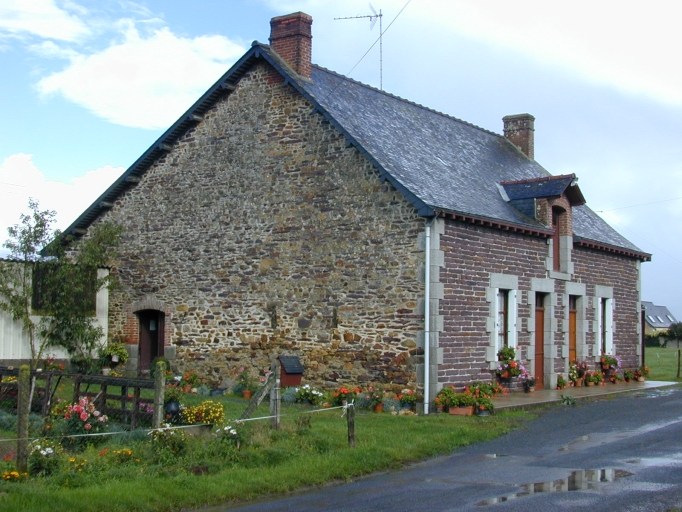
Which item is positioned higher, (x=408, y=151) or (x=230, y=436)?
(x=408, y=151)

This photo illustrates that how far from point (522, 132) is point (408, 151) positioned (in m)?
10.2

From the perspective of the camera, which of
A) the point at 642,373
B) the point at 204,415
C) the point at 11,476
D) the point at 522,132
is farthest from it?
the point at 522,132

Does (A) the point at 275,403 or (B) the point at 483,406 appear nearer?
(A) the point at 275,403

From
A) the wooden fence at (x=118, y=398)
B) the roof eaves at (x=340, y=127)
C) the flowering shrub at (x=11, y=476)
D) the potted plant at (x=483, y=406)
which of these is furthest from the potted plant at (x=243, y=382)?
the flowering shrub at (x=11, y=476)

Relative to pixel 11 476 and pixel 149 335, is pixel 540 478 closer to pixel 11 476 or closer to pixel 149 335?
pixel 11 476

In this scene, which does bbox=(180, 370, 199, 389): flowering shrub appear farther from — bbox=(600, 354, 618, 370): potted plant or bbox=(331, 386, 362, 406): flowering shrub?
bbox=(600, 354, 618, 370): potted plant

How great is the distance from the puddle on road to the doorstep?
5.92 m

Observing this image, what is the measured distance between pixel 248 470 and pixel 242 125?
11.8 m

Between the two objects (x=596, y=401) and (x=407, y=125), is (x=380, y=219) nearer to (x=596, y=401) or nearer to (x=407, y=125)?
(x=407, y=125)

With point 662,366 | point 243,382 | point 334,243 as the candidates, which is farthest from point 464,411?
point 662,366

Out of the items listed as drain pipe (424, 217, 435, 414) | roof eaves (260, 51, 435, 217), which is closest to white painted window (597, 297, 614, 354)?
drain pipe (424, 217, 435, 414)

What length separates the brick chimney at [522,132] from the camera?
2888 cm

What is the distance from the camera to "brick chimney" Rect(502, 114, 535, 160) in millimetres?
28875

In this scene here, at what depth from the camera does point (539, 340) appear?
70.9 ft
